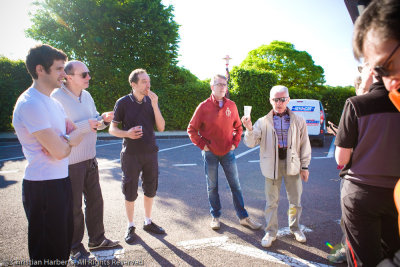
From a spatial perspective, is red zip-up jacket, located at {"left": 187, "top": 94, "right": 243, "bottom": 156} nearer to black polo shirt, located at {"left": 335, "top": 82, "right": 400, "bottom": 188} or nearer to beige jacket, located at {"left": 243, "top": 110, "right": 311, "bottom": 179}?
beige jacket, located at {"left": 243, "top": 110, "right": 311, "bottom": 179}

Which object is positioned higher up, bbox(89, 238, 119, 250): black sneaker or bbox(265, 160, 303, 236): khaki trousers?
bbox(265, 160, 303, 236): khaki trousers

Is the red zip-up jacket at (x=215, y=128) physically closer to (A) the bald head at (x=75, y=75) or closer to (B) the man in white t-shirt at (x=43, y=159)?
(A) the bald head at (x=75, y=75)

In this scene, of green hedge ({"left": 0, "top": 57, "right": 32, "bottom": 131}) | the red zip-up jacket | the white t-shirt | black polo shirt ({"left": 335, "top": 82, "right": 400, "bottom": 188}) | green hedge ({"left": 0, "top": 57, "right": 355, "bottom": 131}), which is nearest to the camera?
black polo shirt ({"left": 335, "top": 82, "right": 400, "bottom": 188})

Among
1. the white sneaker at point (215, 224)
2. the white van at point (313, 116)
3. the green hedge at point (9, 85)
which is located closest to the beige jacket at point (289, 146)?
the white sneaker at point (215, 224)

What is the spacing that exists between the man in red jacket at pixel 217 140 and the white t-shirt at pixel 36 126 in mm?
1962

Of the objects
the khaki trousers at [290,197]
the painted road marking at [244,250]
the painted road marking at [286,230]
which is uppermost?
the khaki trousers at [290,197]

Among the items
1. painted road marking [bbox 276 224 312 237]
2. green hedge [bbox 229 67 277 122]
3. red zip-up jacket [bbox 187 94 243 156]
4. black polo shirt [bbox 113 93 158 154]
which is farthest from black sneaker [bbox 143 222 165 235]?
green hedge [bbox 229 67 277 122]

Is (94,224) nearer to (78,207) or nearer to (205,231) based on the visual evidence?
(78,207)

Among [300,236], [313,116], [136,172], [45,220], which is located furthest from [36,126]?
[313,116]

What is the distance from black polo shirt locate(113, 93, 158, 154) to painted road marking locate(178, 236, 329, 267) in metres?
1.36

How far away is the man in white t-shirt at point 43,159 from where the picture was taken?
1.75m

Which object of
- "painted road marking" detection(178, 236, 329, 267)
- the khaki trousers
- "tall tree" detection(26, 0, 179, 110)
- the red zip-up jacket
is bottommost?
"painted road marking" detection(178, 236, 329, 267)

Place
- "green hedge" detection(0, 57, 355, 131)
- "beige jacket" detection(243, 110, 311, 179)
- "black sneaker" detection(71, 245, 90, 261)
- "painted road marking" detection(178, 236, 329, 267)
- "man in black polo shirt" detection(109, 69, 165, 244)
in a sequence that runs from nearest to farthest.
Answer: "painted road marking" detection(178, 236, 329, 267)
"black sneaker" detection(71, 245, 90, 261)
"beige jacket" detection(243, 110, 311, 179)
"man in black polo shirt" detection(109, 69, 165, 244)
"green hedge" detection(0, 57, 355, 131)

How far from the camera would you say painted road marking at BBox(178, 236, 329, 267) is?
261 cm
